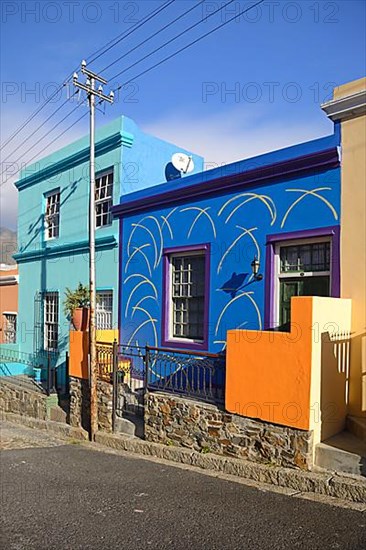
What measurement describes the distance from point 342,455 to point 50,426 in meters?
7.26

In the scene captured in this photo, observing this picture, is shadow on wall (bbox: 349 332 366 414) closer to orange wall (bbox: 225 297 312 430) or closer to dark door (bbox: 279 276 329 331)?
dark door (bbox: 279 276 329 331)

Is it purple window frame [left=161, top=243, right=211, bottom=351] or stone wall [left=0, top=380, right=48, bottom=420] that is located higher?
purple window frame [left=161, top=243, right=211, bottom=351]

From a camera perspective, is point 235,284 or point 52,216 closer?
point 235,284

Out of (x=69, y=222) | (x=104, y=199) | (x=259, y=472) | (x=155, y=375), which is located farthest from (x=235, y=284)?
(x=69, y=222)

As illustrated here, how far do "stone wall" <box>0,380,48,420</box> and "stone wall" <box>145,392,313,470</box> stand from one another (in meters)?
4.75

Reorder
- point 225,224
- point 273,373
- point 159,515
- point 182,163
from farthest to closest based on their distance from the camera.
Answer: point 182,163
point 225,224
point 273,373
point 159,515

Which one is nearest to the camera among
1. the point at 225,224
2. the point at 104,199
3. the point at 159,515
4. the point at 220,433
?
the point at 159,515

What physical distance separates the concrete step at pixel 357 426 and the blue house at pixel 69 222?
631 cm

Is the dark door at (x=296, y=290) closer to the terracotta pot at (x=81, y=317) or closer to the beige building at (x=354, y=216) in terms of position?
the beige building at (x=354, y=216)

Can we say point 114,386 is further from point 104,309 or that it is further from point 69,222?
point 69,222

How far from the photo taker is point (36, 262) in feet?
51.1

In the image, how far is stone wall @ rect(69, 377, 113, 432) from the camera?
9.48 metres

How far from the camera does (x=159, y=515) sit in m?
5.21

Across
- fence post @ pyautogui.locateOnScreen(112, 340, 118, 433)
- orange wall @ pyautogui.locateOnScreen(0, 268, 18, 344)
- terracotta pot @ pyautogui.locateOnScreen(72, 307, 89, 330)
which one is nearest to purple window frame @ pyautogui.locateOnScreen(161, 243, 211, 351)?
fence post @ pyautogui.locateOnScreen(112, 340, 118, 433)
